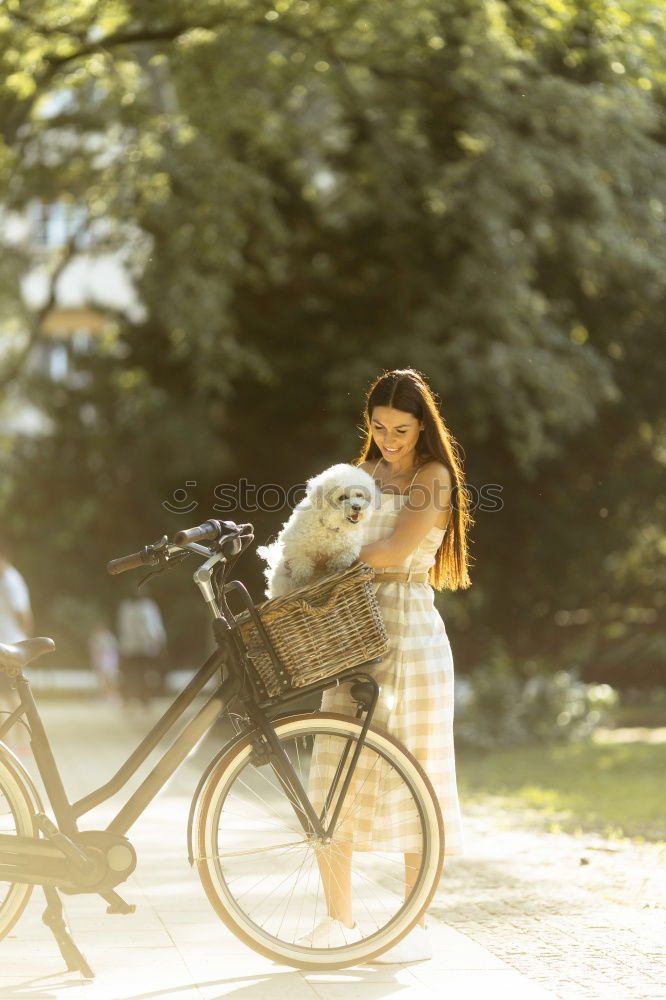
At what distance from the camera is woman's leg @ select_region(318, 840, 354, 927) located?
16.1ft

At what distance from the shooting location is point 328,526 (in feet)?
15.6

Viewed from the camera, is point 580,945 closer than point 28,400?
Yes

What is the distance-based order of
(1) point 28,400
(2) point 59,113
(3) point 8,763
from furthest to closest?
1. (1) point 28,400
2. (2) point 59,113
3. (3) point 8,763

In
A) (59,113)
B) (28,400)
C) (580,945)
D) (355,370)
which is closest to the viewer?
(580,945)

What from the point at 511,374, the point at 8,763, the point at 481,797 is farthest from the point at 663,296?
the point at 8,763

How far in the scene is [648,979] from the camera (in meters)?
4.81

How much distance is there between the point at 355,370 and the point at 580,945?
9474 mm

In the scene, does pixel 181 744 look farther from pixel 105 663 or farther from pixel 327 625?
pixel 105 663

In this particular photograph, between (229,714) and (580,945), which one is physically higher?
(229,714)

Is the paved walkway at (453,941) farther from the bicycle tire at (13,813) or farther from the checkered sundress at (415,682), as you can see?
the checkered sundress at (415,682)

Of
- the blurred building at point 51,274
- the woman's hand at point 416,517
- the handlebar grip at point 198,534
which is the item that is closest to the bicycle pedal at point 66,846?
the handlebar grip at point 198,534

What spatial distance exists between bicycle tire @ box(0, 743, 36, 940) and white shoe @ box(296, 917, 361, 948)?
90 centimetres

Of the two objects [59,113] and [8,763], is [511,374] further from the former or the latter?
[8,763]

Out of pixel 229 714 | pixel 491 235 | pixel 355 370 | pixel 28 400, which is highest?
pixel 229 714
